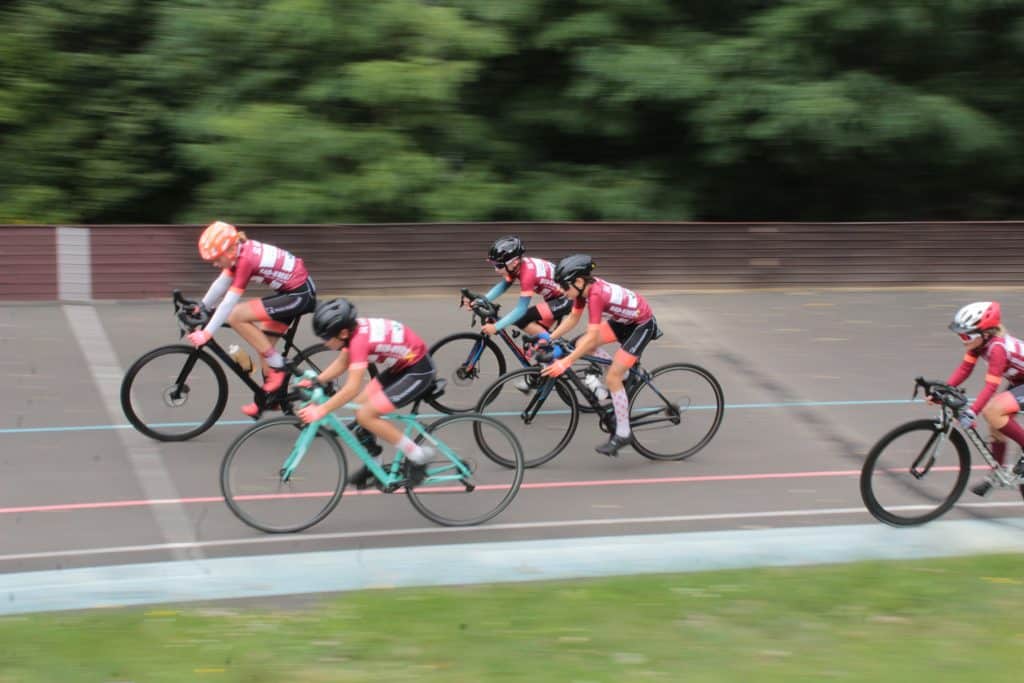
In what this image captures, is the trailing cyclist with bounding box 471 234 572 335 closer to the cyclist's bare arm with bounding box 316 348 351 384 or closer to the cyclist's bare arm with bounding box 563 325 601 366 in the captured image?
the cyclist's bare arm with bounding box 563 325 601 366

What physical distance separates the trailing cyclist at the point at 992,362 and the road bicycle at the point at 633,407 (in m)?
2.10

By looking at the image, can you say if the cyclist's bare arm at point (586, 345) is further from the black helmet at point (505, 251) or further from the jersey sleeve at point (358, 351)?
the jersey sleeve at point (358, 351)

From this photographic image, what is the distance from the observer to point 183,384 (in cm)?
922

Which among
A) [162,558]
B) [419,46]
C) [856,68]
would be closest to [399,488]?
[162,558]

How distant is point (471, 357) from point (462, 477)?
8.29 ft

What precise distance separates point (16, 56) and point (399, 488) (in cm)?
1264

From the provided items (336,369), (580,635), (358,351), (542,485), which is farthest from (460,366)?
(580,635)

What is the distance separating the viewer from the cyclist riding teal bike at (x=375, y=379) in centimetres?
706

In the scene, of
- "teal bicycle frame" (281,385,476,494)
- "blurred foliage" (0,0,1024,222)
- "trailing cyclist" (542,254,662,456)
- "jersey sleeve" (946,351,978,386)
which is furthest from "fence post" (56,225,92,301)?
"jersey sleeve" (946,351,978,386)

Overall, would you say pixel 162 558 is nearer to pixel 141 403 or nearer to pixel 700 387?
pixel 141 403

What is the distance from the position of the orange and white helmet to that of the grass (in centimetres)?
338

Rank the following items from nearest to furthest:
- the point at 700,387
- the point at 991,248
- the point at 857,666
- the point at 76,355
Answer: the point at 857,666, the point at 700,387, the point at 76,355, the point at 991,248

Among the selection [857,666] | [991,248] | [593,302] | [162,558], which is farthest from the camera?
[991,248]

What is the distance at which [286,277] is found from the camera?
9.37 metres
